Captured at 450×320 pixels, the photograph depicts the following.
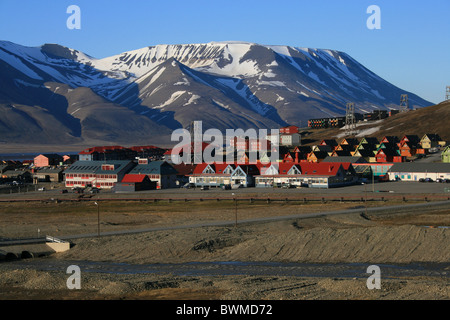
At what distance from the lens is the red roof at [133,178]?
97.1 m

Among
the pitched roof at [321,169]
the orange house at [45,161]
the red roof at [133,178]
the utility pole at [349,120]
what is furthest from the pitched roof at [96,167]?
the utility pole at [349,120]

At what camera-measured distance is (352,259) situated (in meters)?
44.0

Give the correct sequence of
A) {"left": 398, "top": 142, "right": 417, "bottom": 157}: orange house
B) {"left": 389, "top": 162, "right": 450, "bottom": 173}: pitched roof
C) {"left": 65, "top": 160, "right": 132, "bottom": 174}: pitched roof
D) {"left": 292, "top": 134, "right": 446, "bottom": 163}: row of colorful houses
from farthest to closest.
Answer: {"left": 398, "top": 142, "right": 417, "bottom": 157}: orange house → {"left": 292, "top": 134, "right": 446, "bottom": 163}: row of colorful houses → {"left": 65, "top": 160, "right": 132, "bottom": 174}: pitched roof → {"left": 389, "top": 162, "right": 450, "bottom": 173}: pitched roof

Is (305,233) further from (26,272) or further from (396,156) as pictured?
(396,156)

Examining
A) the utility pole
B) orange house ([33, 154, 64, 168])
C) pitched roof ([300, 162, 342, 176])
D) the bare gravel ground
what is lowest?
the bare gravel ground

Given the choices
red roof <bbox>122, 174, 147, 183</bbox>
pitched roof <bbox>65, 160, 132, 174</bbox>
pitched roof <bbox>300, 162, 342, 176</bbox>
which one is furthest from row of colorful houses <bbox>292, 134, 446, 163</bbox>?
red roof <bbox>122, 174, 147, 183</bbox>

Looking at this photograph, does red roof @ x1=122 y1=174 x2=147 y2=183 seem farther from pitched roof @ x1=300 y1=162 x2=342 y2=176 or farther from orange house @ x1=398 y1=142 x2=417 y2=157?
orange house @ x1=398 y1=142 x2=417 y2=157

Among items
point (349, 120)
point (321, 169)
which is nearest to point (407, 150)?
point (321, 169)

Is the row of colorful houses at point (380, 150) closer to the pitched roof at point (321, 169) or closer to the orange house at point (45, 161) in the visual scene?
the pitched roof at point (321, 169)

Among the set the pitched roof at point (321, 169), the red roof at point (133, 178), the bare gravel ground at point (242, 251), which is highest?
the pitched roof at point (321, 169)

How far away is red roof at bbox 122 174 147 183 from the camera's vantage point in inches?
3824

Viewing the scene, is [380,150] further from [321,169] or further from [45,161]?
[45,161]
